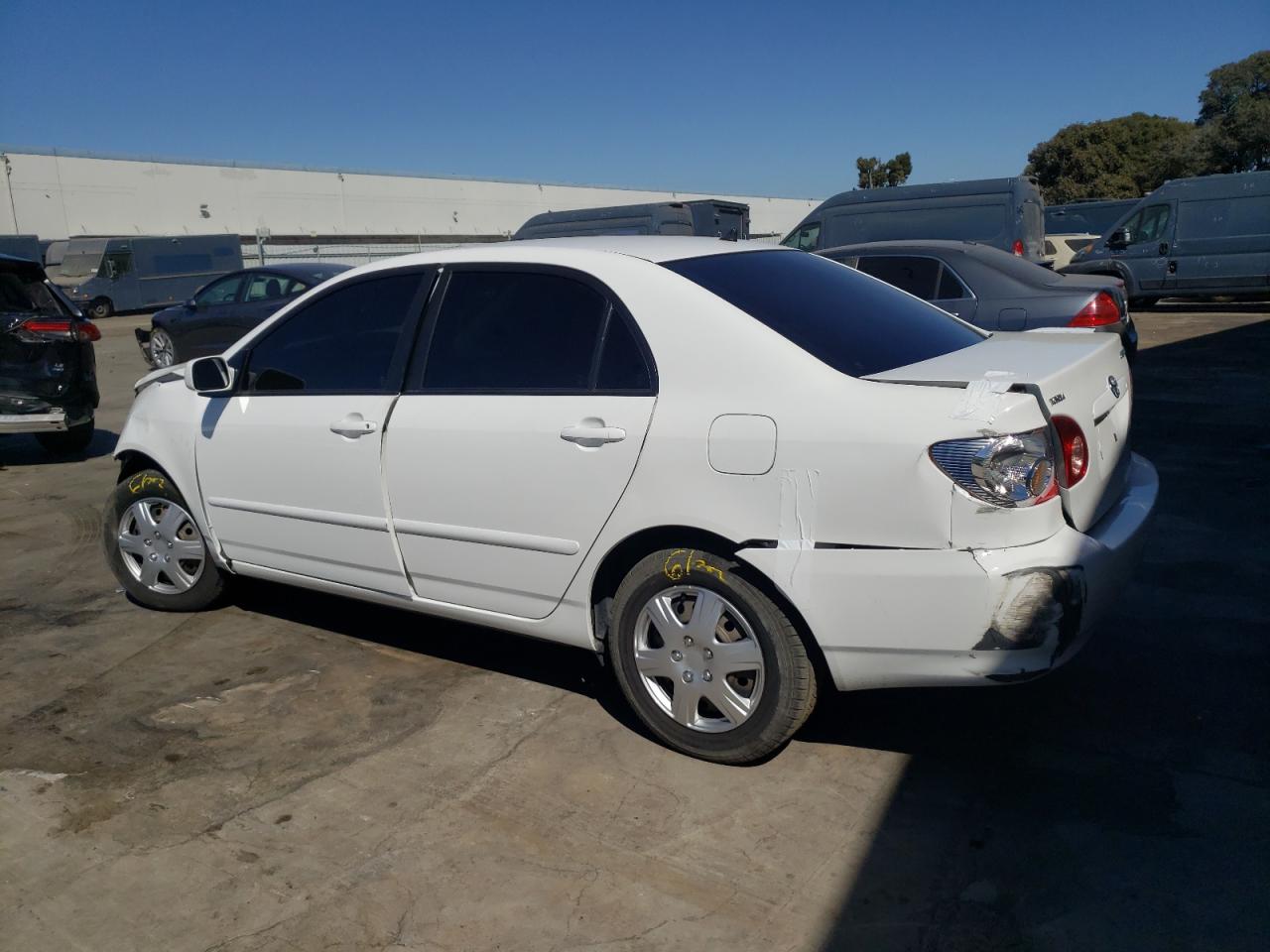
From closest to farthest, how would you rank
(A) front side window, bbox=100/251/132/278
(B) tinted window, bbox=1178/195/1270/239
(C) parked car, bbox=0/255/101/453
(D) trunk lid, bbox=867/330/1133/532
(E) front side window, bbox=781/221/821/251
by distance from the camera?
(D) trunk lid, bbox=867/330/1133/532, (C) parked car, bbox=0/255/101/453, (E) front side window, bbox=781/221/821/251, (B) tinted window, bbox=1178/195/1270/239, (A) front side window, bbox=100/251/132/278

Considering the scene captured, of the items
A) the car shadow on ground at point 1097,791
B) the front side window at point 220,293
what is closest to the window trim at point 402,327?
the car shadow on ground at point 1097,791

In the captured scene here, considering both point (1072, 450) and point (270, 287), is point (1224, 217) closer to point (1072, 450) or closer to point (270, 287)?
point (270, 287)

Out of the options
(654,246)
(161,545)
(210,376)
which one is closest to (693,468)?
(654,246)

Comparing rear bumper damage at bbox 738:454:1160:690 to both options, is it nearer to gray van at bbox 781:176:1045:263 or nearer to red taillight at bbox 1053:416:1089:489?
red taillight at bbox 1053:416:1089:489

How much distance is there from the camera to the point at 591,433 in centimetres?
334

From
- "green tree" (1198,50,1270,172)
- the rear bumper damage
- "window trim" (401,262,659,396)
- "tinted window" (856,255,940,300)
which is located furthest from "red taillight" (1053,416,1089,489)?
"green tree" (1198,50,1270,172)

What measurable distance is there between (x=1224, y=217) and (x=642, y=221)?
376 inches

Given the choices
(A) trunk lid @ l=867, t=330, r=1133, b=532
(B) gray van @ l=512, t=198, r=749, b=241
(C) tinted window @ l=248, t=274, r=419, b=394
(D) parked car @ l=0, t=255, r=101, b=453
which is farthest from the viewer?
(B) gray van @ l=512, t=198, r=749, b=241

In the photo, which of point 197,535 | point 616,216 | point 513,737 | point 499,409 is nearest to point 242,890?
point 513,737

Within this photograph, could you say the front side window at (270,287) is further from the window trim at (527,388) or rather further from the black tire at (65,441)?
the window trim at (527,388)

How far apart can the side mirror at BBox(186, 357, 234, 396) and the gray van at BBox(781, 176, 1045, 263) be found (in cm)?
1104

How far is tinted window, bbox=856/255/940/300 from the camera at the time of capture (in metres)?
8.77

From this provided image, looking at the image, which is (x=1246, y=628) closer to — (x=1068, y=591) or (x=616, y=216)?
(x=1068, y=591)

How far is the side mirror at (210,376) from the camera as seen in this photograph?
14.4ft
